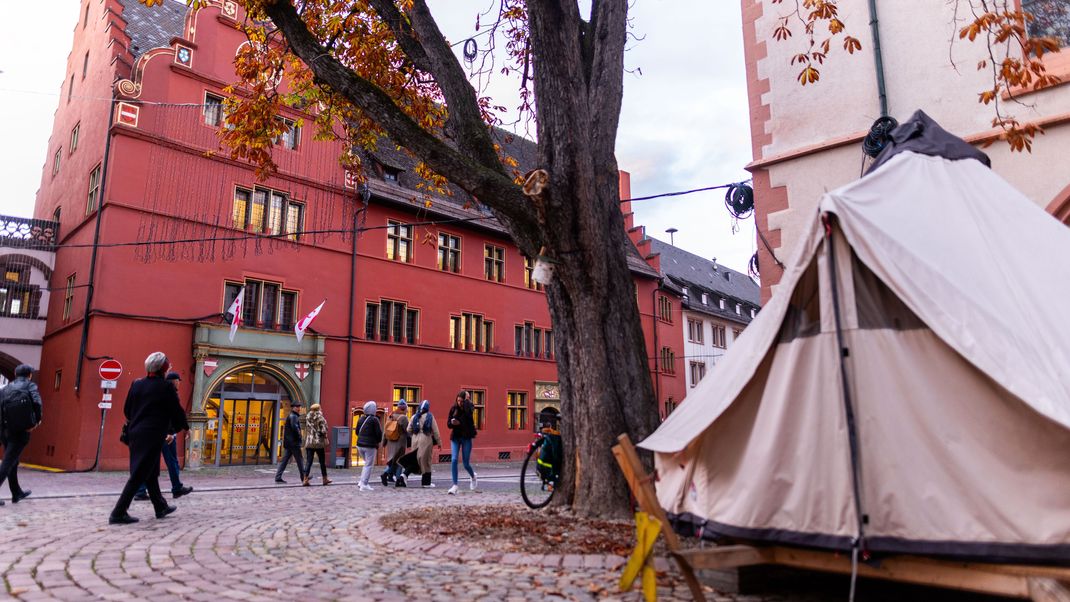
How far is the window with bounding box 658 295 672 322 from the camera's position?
39500mm

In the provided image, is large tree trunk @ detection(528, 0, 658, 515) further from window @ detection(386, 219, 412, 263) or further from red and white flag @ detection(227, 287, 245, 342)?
window @ detection(386, 219, 412, 263)

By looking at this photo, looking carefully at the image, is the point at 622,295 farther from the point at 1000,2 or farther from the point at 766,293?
the point at 1000,2

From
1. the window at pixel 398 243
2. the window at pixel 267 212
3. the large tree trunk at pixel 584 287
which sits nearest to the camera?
the large tree trunk at pixel 584 287

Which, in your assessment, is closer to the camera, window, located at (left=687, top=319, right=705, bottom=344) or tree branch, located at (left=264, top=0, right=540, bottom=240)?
tree branch, located at (left=264, top=0, right=540, bottom=240)

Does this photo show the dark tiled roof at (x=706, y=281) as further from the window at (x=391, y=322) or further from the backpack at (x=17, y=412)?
the backpack at (x=17, y=412)

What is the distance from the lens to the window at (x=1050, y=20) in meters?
8.02

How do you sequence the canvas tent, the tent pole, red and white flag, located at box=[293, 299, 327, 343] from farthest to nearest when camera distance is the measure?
red and white flag, located at box=[293, 299, 327, 343], the tent pole, the canvas tent

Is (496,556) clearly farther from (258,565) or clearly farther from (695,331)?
(695,331)

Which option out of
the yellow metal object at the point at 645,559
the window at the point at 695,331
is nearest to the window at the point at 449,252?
the window at the point at 695,331

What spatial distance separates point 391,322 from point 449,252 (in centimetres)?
407

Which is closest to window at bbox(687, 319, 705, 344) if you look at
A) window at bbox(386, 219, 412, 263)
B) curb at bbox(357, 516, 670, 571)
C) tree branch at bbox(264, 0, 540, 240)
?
window at bbox(386, 219, 412, 263)

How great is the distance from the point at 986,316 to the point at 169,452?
1005 centimetres

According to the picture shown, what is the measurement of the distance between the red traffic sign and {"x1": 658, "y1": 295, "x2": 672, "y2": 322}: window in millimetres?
27180

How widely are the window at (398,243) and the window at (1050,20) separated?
20382 mm
